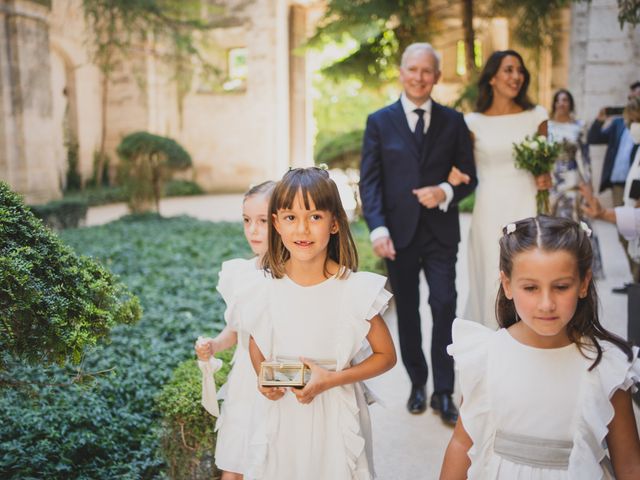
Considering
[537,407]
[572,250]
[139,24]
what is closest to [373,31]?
[139,24]

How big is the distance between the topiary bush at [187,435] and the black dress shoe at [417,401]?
1.48m

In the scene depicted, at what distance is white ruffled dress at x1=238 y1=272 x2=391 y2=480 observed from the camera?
2.47m

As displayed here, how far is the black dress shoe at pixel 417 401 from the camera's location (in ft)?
14.0

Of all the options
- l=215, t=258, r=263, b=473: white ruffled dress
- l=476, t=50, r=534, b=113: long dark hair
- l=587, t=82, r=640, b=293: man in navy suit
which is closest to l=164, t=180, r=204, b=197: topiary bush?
l=587, t=82, r=640, b=293: man in navy suit

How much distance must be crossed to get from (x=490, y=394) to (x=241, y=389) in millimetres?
1147

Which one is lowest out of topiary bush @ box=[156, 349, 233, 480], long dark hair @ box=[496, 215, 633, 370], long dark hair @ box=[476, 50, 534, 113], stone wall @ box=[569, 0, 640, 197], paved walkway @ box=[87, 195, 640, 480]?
paved walkway @ box=[87, 195, 640, 480]

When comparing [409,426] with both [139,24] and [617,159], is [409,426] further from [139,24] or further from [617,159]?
[139,24]

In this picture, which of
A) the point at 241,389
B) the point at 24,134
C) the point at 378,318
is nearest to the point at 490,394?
the point at 378,318

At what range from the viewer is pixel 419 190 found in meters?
4.07

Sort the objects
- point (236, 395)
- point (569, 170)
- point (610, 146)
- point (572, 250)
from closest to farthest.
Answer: point (572, 250)
point (236, 395)
point (569, 170)
point (610, 146)

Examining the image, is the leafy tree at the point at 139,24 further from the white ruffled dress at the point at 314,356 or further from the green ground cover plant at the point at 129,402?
the white ruffled dress at the point at 314,356

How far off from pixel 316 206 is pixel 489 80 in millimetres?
2395

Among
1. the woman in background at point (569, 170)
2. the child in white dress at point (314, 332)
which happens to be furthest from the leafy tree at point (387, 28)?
the child in white dress at point (314, 332)

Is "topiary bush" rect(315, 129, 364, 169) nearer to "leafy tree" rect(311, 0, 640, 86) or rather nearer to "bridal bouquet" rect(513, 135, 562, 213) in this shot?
"leafy tree" rect(311, 0, 640, 86)
